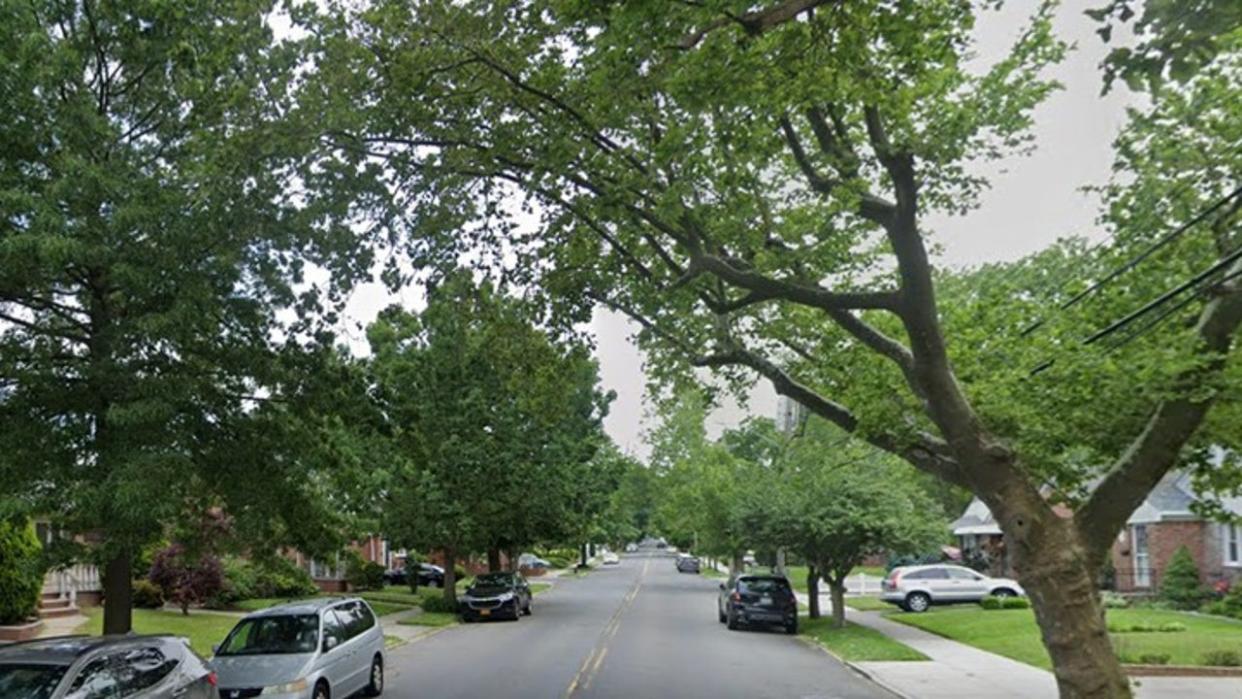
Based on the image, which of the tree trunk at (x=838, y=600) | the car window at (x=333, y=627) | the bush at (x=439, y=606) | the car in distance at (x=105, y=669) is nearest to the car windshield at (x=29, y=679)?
the car in distance at (x=105, y=669)

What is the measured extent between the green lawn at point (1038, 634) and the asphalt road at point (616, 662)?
3616 mm

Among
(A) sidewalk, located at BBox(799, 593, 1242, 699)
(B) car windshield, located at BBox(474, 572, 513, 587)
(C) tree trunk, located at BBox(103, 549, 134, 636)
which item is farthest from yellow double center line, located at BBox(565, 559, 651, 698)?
(C) tree trunk, located at BBox(103, 549, 134, 636)

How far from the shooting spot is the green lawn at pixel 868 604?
3525 cm

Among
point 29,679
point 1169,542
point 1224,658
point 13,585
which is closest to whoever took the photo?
→ point 29,679

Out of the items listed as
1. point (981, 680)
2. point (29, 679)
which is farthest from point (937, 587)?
point (29, 679)

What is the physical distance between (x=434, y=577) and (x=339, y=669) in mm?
41477

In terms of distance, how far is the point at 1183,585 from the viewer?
1182 inches

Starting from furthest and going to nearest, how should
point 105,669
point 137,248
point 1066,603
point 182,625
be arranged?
point 182,625, point 137,248, point 1066,603, point 105,669

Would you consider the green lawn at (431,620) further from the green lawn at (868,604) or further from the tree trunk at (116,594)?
the tree trunk at (116,594)

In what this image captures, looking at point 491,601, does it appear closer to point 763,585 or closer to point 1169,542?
point 763,585

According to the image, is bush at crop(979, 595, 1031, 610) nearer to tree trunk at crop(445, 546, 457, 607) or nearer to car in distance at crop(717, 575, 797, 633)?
car in distance at crop(717, 575, 797, 633)

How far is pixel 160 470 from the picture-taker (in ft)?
37.0

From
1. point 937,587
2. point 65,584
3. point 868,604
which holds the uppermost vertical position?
point 65,584

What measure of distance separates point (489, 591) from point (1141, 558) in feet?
68.8
